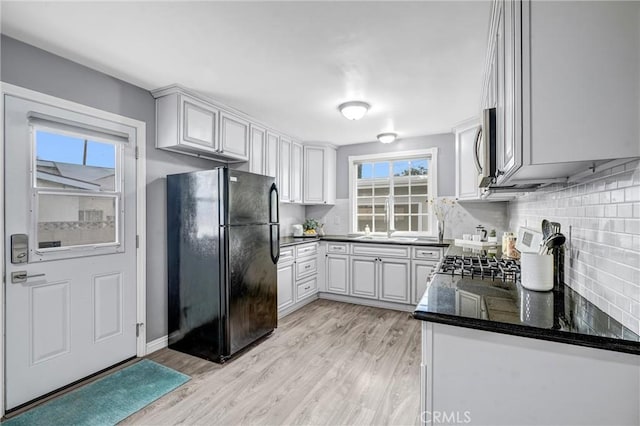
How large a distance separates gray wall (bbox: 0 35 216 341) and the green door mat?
1.55ft

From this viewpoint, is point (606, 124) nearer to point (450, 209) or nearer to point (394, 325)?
point (394, 325)

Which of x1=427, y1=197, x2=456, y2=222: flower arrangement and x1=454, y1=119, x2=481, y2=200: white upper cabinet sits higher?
x1=454, y1=119, x2=481, y2=200: white upper cabinet

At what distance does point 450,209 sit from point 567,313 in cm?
320

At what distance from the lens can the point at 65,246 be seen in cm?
215

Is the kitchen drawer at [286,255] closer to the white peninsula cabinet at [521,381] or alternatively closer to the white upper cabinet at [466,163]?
the white upper cabinet at [466,163]

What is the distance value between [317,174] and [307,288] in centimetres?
175

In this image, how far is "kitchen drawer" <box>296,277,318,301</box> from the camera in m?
3.91

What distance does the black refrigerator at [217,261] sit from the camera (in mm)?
2518

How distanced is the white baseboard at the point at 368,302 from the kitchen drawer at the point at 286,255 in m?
1.00

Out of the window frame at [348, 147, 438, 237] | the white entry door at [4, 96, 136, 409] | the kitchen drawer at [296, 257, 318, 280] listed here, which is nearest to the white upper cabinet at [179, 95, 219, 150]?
the white entry door at [4, 96, 136, 409]

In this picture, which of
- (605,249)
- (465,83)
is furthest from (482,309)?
(465,83)

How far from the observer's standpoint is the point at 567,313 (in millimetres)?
1119

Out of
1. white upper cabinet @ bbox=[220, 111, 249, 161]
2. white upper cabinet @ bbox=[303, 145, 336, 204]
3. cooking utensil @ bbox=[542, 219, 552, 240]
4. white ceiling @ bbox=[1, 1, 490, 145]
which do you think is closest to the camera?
white ceiling @ bbox=[1, 1, 490, 145]

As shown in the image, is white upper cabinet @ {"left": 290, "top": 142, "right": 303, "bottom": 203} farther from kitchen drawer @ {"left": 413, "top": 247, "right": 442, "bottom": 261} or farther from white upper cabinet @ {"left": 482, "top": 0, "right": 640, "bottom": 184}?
white upper cabinet @ {"left": 482, "top": 0, "right": 640, "bottom": 184}
